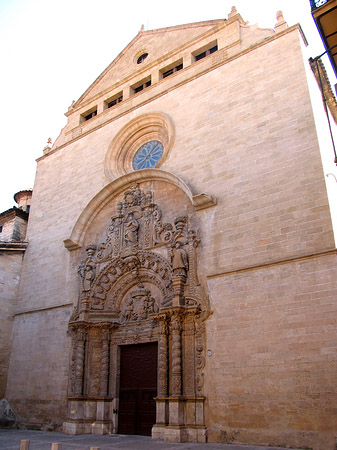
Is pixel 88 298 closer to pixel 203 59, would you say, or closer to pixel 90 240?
pixel 90 240

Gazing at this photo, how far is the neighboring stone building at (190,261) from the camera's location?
880 centimetres

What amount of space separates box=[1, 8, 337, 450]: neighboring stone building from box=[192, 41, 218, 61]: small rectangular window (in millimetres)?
156

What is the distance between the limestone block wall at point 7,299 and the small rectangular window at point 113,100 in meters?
6.53

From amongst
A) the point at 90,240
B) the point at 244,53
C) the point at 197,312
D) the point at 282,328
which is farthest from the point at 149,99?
the point at 282,328

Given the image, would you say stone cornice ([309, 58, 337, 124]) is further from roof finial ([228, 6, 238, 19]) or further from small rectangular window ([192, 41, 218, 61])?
small rectangular window ([192, 41, 218, 61])

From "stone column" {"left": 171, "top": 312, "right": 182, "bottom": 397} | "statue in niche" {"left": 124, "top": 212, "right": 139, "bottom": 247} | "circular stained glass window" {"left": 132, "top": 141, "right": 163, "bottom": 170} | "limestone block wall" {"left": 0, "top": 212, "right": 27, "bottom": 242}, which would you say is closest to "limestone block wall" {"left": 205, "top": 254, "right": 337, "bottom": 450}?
"stone column" {"left": 171, "top": 312, "right": 182, "bottom": 397}

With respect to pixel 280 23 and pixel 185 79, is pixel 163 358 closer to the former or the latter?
pixel 185 79

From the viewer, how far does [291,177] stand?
9.92 meters

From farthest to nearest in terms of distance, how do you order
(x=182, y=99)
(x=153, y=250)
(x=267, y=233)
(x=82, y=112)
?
(x=82, y=112) < (x=182, y=99) < (x=153, y=250) < (x=267, y=233)

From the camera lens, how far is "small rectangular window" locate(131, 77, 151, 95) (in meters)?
15.6

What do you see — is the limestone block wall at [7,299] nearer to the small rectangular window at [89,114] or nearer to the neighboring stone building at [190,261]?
the neighboring stone building at [190,261]

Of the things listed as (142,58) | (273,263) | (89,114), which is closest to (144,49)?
(142,58)

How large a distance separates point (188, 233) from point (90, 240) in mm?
3997

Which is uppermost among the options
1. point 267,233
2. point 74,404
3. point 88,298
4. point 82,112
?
point 82,112
